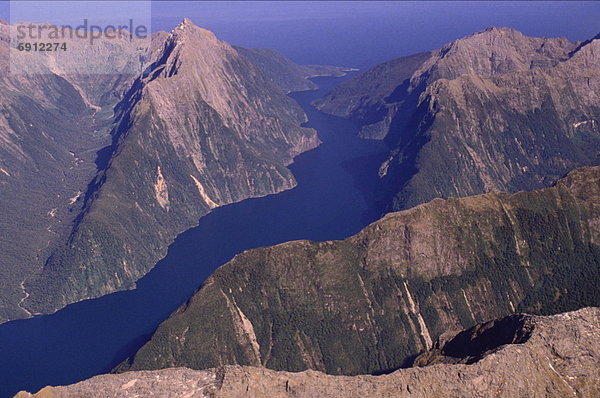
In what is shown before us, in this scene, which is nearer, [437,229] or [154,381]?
[154,381]

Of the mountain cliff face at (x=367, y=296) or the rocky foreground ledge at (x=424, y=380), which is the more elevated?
the rocky foreground ledge at (x=424, y=380)

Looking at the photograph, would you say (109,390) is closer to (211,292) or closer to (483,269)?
(211,292)

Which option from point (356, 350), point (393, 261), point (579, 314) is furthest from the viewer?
point (393, 261)

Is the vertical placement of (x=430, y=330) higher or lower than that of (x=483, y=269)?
lower

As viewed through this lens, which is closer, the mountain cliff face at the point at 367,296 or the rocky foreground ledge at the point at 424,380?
the rocky foreground ledge at the point at 424,380

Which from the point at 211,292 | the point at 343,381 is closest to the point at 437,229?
the point at 211,292

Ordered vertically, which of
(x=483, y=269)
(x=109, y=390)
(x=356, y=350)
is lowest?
(x=356, y=350)

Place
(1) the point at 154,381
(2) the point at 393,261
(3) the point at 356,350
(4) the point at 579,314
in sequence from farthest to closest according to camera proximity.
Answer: (2) the point at 393,261 < (3) the point at 356,350 < (4) the point at 579,314 < (1) the point at 154,381
